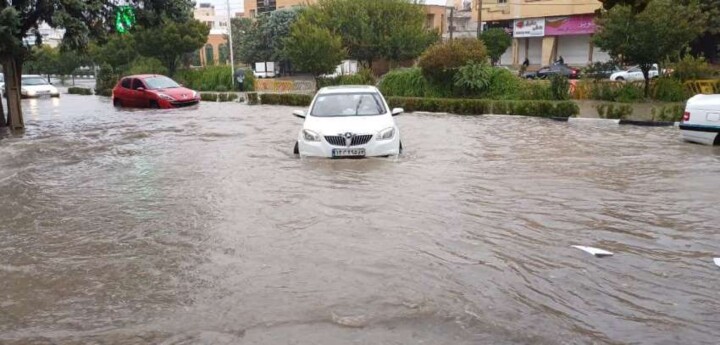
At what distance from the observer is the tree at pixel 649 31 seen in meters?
19.8

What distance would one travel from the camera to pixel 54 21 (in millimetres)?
14453

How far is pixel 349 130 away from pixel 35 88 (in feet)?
89.6

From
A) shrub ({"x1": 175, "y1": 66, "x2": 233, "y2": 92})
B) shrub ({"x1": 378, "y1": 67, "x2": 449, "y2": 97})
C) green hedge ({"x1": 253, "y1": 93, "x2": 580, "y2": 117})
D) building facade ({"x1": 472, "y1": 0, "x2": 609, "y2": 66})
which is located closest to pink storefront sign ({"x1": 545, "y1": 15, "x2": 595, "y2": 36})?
building facade ({"x1": 472, "y1": 0, "x2": 609, "y2": 66})

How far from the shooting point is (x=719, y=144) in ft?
37.0

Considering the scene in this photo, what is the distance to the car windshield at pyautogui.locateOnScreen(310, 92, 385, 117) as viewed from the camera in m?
10.8

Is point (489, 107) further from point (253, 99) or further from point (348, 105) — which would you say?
point (253, 99)

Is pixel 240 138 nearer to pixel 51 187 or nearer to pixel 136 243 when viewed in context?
pixel 51 187

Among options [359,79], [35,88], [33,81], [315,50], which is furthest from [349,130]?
[33,81]

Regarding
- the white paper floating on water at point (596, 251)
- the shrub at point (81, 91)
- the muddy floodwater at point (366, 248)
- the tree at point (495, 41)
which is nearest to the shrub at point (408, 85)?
the muddy floodwater at point (366, 248)

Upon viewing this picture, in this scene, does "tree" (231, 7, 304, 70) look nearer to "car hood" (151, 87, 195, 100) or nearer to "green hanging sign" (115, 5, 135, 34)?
"car hood" (151, 87, 195, 100)

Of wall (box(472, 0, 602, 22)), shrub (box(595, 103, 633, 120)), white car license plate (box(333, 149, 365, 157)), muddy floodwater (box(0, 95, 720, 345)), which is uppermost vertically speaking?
wall (box(472, 0, 602, 22))

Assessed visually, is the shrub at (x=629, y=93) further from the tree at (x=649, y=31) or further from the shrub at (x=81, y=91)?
the shrub at (x=81, y=91)

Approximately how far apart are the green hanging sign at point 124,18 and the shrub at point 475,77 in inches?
442

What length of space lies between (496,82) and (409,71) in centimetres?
403
